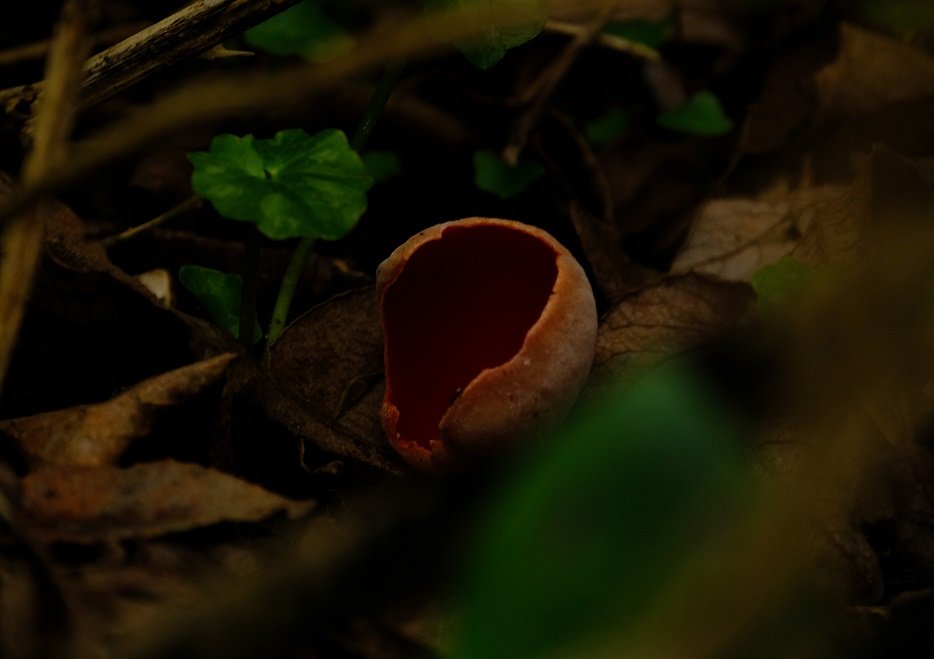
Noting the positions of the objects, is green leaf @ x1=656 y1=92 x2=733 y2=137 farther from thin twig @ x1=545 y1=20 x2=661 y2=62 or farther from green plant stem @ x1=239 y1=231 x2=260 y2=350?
green plant stem @ x1=239 y1=231 x2=260 y2=350

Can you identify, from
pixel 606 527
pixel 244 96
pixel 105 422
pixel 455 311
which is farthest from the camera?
pixel 455 311

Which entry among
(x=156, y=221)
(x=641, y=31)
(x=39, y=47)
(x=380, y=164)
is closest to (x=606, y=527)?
(x=156, y=221)

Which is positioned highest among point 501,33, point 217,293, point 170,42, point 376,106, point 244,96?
point 244,96

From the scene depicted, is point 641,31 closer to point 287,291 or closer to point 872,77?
point 872,77

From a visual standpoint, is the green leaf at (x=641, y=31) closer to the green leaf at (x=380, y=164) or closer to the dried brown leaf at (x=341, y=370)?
the green leaf at (x=380, y=164)

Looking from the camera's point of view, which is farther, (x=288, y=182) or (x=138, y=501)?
(x=288, y=182)

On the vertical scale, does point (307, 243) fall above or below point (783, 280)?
above

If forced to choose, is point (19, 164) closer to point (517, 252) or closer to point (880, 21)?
point (517, 252)
